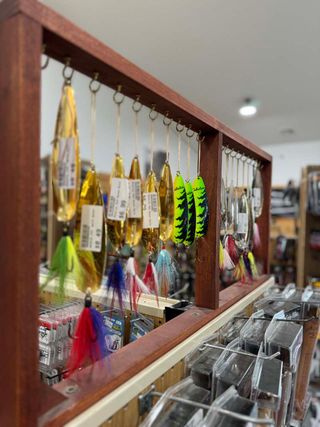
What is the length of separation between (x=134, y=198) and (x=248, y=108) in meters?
2.75

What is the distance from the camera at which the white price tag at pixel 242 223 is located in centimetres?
99

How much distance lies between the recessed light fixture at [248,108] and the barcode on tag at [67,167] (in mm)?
2659

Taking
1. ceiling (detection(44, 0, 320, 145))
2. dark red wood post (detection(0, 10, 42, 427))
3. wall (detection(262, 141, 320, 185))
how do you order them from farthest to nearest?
wall (detection(262, 141, 320, 185)), ceiling (detection(44, 0, 320, 145)), dark red wood post (detection(0, 10, 42, 427))

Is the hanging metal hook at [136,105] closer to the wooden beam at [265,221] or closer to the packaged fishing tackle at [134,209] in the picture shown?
the packaged fishing tackle at [134,209]

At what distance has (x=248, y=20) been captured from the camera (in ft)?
5.34

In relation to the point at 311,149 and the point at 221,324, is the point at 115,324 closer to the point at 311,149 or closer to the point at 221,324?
the point at 221,324

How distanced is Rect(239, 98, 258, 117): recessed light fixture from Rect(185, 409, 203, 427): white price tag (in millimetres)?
2737

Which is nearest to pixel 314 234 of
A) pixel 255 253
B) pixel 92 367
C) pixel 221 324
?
pixel 255 253

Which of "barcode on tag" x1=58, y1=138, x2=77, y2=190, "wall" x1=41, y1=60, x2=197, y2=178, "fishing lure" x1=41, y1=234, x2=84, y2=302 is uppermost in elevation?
"wall" x1=41, y1=60, x2=197, y2=178

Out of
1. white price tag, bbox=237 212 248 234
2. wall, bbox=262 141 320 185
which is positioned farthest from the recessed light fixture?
white price tag, bbox=237 212 248 234

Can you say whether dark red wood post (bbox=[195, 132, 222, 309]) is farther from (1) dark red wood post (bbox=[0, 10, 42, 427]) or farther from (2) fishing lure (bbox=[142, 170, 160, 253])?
(1) dark red wood post (bbox=[0, 10, 42, 427])

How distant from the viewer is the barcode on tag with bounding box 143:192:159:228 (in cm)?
62

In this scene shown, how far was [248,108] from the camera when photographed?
2953 millimetres

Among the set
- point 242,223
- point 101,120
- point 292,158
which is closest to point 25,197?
point 242,223
